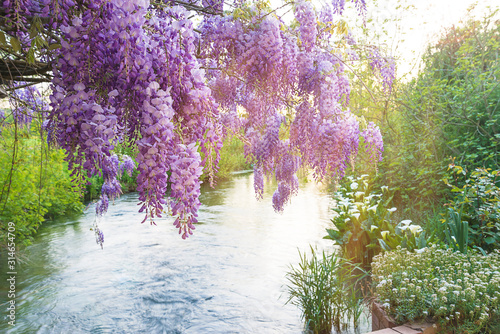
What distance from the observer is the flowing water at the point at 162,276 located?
12.9ft

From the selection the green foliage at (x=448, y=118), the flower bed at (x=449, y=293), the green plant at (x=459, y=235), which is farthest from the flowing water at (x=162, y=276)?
the green foliage at (x=448, y=118)

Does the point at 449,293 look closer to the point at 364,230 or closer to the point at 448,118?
the point at 364,230

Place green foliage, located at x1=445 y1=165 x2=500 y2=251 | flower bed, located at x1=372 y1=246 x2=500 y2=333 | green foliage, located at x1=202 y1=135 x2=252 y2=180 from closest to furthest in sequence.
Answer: flower bed, located at x1=372 y1=246 x2=500 y2=333 < green foliage, located at x1=445 y1=165 x2=500 y2=251 < green foliage, located at x1=202 y1=135 x2=252 y2=180

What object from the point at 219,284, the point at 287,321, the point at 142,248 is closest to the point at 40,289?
the point at 142,248

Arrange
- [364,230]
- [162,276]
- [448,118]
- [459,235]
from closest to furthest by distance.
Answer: [459,235] → [364,230] → [448,118] → [162,276]

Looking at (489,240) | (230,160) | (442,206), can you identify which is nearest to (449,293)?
(489,240)

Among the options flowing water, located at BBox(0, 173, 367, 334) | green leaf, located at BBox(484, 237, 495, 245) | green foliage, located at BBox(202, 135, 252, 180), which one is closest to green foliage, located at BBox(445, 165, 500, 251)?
green leaf, located at BBox(484, 237, 495, 245)

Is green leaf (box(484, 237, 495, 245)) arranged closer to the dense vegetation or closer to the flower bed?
the dense vegetation

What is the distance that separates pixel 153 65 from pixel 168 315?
365 cm

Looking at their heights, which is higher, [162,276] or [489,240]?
[489,240]

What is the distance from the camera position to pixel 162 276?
17.1 ft

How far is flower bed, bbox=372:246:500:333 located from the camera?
2.19 metres

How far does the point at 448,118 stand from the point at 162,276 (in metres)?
5.09

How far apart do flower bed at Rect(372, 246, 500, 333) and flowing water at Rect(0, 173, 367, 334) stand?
1.49m
